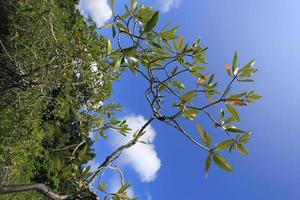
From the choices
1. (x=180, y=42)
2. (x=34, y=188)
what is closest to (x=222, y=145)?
(x=180, y=42)

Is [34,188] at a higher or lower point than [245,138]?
higher

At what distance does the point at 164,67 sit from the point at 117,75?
317 inches

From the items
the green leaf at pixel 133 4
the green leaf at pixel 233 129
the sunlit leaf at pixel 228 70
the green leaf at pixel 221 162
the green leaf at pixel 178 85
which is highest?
the green leaf at pixel 178 85

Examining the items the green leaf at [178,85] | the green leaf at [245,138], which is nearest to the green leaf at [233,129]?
the green leaf at [245,138]

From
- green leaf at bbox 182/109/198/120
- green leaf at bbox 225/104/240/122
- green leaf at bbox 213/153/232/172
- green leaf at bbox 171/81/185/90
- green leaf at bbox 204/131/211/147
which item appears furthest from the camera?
green leaf at bbox 171/81/185/90

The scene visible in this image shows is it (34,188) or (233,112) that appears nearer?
(233,112)

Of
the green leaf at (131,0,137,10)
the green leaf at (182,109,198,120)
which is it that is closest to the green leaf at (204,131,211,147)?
the green leaf at (182,109,198,120)

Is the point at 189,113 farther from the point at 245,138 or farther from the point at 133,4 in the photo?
the point at 133,4

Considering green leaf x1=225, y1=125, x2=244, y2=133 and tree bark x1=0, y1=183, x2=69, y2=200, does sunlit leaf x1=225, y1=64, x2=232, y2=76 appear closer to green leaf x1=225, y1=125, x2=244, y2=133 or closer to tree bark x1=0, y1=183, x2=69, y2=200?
green leaf x1=225, y1=125, x2=244, y2=133

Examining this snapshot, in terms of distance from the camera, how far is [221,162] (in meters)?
1.78

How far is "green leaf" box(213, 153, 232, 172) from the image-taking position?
1.75m

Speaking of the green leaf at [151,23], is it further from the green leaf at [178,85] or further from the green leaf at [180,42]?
the green leaf at [178,85]

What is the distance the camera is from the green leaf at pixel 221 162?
68.9 inches

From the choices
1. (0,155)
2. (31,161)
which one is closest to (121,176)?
(0,155)
